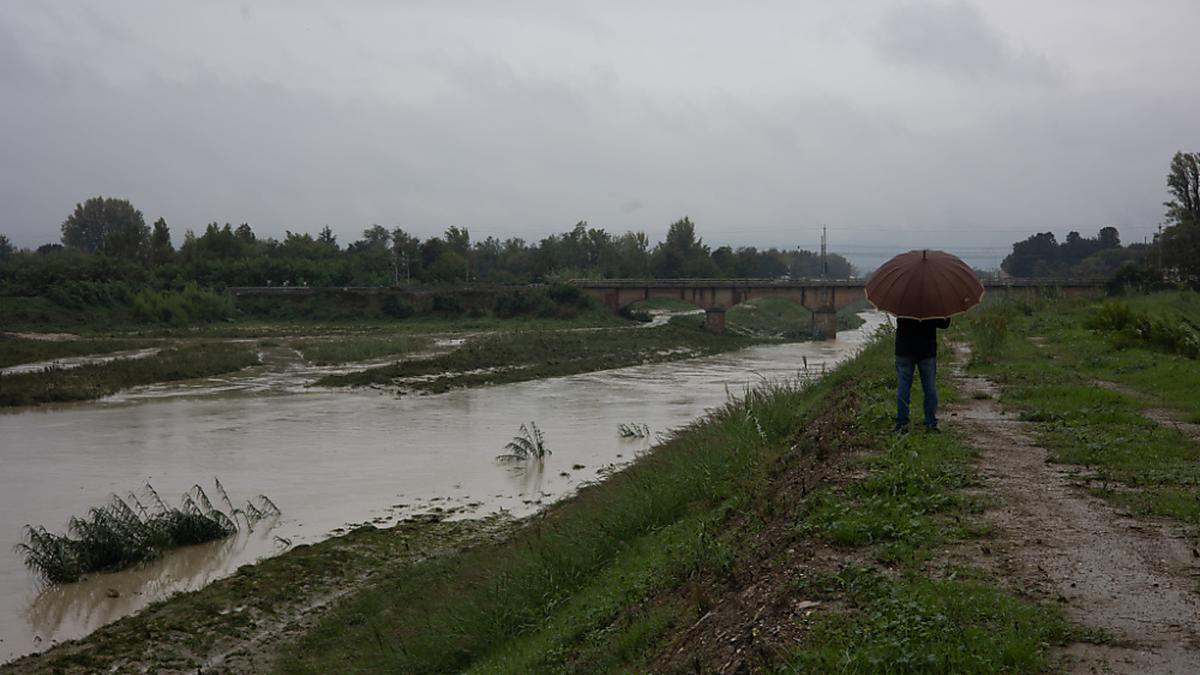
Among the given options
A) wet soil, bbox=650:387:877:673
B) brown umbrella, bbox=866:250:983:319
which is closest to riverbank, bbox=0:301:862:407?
brown umbrella, bbox=866:250:983:319

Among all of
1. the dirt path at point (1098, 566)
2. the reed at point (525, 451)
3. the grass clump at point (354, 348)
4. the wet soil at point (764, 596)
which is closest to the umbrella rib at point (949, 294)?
the dirt path at point (1098, 566)

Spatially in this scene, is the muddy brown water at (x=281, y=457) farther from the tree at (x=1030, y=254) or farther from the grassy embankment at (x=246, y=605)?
the tree at (x=1030, y=254)

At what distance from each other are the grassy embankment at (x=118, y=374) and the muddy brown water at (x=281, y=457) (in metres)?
1.29

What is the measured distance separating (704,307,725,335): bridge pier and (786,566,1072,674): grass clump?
78128 millimetres

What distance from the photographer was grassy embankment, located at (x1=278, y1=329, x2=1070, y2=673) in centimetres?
578

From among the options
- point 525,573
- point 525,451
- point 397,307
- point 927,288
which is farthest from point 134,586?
point 397,307

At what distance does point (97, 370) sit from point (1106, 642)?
44.3 m

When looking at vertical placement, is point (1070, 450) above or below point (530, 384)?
above

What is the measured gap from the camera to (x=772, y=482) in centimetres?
1111

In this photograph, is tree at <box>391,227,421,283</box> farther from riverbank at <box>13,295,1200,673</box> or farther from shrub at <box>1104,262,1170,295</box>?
riverbank at <box>13,295,1200,673</box>

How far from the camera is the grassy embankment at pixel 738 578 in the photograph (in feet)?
19.0

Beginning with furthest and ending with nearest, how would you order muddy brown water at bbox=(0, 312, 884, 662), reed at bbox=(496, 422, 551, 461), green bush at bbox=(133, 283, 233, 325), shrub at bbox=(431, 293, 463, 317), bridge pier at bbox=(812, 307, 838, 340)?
shrub at bbox=(431, 293, 463, 317)
bridge pier at bbox=(812, 307, 838, 340)
green bush at bbox=(133, 283, 233, 325)
reed at bbox=(496, 422, 551, 461)
muddy brown water at bbox=(0, 312, 884, 662)

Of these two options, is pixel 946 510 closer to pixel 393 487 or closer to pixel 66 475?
pixel 393 487

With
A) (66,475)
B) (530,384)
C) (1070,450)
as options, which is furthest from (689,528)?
(530,384)
